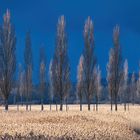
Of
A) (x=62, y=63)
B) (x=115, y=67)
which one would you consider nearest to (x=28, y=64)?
(x=115, y=67)

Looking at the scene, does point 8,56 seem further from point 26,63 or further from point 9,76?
point 26,63

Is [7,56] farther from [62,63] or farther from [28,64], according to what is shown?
[28,64]

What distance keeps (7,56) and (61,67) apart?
600 cm

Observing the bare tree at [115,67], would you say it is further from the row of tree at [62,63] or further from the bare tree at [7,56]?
the bare tree at [7,56]

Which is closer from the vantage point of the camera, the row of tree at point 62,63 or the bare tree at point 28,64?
the row of tree at point 62,63

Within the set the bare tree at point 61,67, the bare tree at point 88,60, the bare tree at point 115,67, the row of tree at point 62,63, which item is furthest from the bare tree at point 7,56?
the bare tree at point 115,67

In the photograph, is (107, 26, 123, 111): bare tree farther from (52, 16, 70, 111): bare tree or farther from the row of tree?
(52, 16, 70, 111): bare tree

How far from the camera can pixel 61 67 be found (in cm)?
4634

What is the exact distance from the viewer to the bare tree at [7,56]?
140 ft

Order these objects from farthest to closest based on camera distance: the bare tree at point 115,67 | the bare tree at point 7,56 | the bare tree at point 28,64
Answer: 1. the bare tree at point 28,64
2. the bare tree at point 115,67
3. the bare tree at point 7,56

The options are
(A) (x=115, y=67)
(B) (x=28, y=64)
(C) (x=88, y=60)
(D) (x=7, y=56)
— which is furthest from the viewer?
(B) (x=28, y=64)

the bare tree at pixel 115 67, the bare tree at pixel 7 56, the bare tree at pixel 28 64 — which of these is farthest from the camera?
the bare tree at pixel 28 64

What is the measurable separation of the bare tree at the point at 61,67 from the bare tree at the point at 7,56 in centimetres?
482

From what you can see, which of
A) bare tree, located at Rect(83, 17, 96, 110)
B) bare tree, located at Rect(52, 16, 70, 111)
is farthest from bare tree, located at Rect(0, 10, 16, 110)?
bare tree, located at Rect(83, 17, 96, 110)
